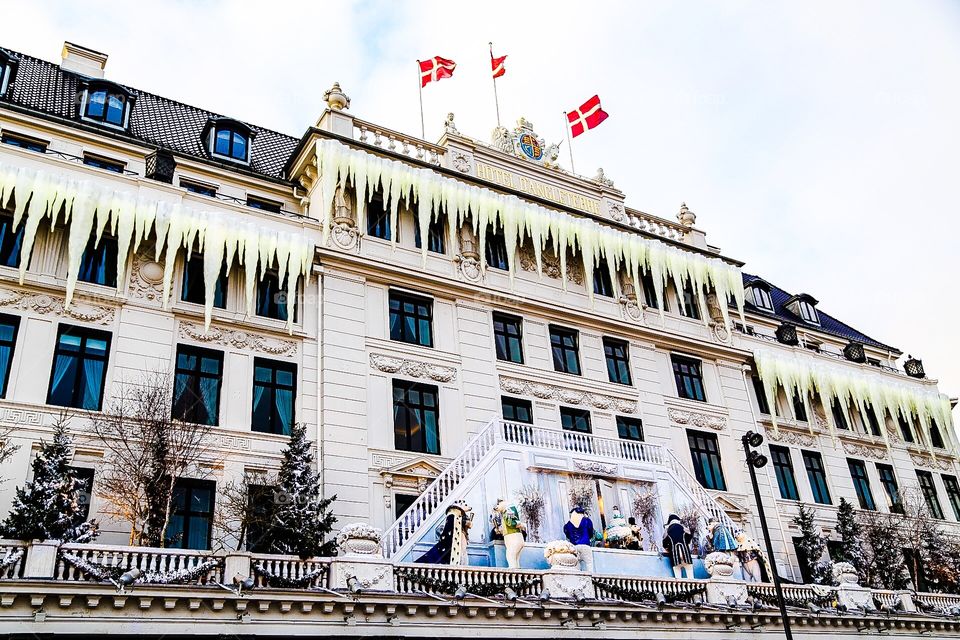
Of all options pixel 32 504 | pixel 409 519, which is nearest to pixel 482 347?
pixel 409 519

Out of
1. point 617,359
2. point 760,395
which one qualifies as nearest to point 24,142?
point 617,359

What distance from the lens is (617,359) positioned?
109 ft

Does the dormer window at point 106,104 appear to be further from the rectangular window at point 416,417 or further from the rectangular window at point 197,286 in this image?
the rectangular window at point 416,417

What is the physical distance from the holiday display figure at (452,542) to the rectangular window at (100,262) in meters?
11.4

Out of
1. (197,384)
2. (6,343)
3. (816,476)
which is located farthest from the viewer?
(816,476)

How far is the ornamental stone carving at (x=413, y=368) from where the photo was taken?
27.5 metres

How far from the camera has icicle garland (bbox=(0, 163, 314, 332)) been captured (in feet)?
77.2

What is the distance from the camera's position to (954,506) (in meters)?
40.8

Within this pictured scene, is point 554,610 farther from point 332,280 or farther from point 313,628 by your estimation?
point 332,280

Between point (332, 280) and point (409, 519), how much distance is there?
8.43 meters

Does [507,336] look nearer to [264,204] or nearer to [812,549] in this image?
[264,204]

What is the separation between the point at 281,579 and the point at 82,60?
80.5 feet

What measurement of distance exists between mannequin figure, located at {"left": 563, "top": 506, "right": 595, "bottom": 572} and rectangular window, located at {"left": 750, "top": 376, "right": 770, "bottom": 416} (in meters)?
14.5

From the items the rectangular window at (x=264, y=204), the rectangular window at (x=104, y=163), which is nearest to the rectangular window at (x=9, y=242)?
the rectangular window at (x=104, y=163)
